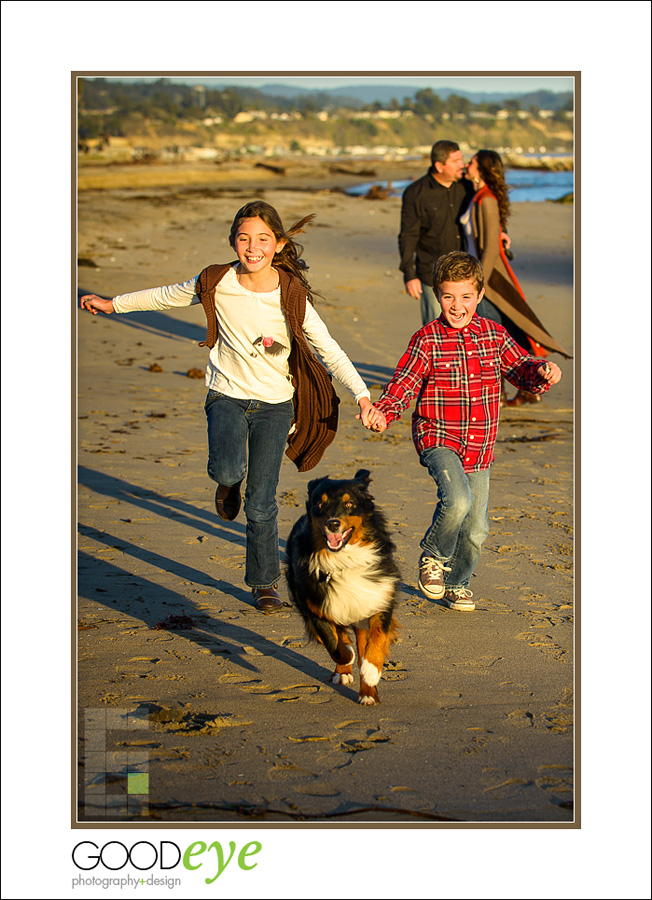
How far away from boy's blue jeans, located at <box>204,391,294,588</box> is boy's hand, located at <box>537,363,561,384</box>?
140 centimetres

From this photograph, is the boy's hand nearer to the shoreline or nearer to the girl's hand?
the girl's hand

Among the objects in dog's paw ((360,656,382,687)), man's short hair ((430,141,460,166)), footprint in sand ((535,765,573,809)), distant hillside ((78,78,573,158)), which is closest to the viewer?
footprint in sand ((535,765,573,809))

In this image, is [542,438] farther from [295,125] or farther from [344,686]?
[295,125]

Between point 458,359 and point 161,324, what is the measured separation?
1031cm

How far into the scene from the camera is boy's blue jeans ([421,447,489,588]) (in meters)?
5.45

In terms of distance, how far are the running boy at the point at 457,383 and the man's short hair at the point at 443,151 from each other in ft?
13.6

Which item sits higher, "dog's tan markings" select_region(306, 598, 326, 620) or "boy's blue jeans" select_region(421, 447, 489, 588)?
"boy's blue jeans" select_region(421, 447, 489, 588)

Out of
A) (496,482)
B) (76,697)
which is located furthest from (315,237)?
(76,697)

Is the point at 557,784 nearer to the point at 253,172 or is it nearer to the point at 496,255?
the point at 496,255

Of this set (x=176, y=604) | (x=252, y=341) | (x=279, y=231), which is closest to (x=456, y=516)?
(x=252, y=341)

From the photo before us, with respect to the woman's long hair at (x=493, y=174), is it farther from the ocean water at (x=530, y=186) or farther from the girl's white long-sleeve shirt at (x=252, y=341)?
the ocean water at (x=530, y=186)

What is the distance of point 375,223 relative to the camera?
24.0 meters

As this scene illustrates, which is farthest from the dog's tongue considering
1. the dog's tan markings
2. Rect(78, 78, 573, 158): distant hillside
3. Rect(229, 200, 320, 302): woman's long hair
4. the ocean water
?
Rect(78, 78, 573, 158): distant hillside

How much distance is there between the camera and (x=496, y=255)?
9180 mm
